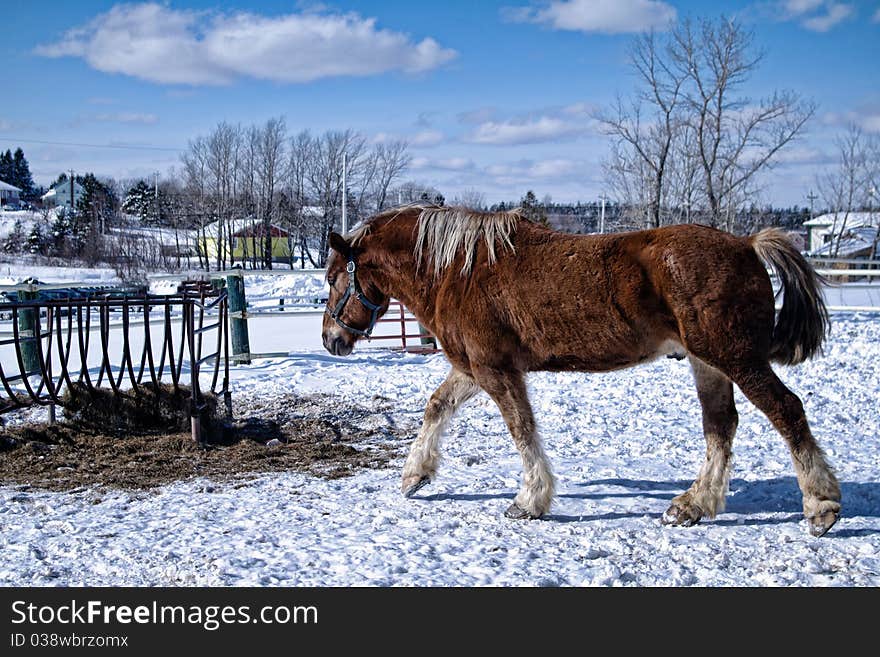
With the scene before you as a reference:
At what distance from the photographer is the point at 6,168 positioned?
9344 cm

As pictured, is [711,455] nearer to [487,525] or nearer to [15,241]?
[487,525]

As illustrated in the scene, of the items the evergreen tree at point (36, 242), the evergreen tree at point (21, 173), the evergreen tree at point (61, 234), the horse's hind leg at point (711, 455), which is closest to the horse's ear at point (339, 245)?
the horse's hind leg at point (711, 455)

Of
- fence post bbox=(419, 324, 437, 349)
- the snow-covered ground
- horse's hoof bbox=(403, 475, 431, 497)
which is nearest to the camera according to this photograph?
the snow-covered ground

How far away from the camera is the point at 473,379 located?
4.89 meters

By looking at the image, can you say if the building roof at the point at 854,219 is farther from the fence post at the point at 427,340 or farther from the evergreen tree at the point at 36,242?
the evergreen tree at the point at 36,242

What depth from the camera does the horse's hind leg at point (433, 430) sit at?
16.2 feet

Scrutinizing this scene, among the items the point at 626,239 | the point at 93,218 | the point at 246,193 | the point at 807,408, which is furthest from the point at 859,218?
the point at 626,239

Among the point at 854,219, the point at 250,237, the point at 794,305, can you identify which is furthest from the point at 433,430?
the point at 854,219

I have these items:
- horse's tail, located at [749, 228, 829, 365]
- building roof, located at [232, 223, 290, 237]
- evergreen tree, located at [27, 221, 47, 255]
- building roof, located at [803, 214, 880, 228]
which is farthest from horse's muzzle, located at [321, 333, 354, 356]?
building roof, located at [803, 214, 880, 228]

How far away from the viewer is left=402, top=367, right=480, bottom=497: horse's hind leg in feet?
16.2

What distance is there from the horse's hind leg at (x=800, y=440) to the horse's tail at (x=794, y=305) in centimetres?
28

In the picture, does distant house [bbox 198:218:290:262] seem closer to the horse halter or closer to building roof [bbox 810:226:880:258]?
the horse halter

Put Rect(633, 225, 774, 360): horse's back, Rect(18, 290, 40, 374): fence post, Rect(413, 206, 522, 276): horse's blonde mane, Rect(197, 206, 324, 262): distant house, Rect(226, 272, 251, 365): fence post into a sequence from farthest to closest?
Rect(197, 206, 324, 262): distant house → Rect(226, 272, 251, 365): fence post → Rect(18, 290, 40, 374): fence post → Rect(413, 206, 522, 276): horse's blonde mane → Rect(633, 225, 774, 360): horse's back

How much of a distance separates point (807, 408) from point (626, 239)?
15.1ft
